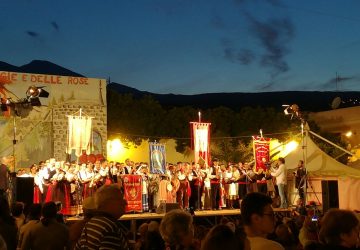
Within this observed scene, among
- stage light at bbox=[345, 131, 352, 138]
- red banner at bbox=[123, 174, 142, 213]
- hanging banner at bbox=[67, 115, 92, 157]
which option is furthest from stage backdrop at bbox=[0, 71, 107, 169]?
stage light at bbox=[345, 131, 352, 138]

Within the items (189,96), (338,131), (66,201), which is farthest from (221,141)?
(189,96)

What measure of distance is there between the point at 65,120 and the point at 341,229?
19389 mm

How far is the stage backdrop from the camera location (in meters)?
20.5

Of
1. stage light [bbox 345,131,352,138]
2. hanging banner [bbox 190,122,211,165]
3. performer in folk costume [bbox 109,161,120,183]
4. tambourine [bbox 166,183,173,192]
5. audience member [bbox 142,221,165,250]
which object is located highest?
stage light [bbox 345,131,352,138]

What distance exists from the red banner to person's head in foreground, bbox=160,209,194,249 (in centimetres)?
1487

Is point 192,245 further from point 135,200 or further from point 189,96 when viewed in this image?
point 189,96

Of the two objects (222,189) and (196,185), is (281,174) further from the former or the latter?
(196,185)

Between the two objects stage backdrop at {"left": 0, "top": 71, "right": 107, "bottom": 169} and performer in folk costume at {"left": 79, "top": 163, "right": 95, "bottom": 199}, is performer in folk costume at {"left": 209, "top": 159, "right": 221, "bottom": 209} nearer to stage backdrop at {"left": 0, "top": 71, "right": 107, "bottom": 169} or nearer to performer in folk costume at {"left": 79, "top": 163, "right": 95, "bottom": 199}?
performer in folk costume at {"left": 79, "top": 163, "right": 95, "bottom": 199}

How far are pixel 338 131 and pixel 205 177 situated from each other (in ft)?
55.7

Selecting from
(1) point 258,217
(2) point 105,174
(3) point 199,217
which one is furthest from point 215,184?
(1) point 258,217

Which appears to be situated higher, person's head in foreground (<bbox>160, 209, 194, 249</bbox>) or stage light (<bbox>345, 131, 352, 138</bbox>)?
stage light (<bbox>345, 131, 352, 138</bbox>)

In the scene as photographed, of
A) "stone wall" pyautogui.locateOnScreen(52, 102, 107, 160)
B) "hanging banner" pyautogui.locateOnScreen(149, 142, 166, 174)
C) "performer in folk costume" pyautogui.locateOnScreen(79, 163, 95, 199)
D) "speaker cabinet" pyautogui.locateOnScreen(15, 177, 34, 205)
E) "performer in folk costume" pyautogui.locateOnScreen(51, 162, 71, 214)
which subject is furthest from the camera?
"stone wall" pyautogui.locateOnScreen(52, 102, 107, 160)

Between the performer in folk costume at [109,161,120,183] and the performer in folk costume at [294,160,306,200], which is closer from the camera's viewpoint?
the performer in folk costume at [109,161,120,183]

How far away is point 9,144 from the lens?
2047 cm
